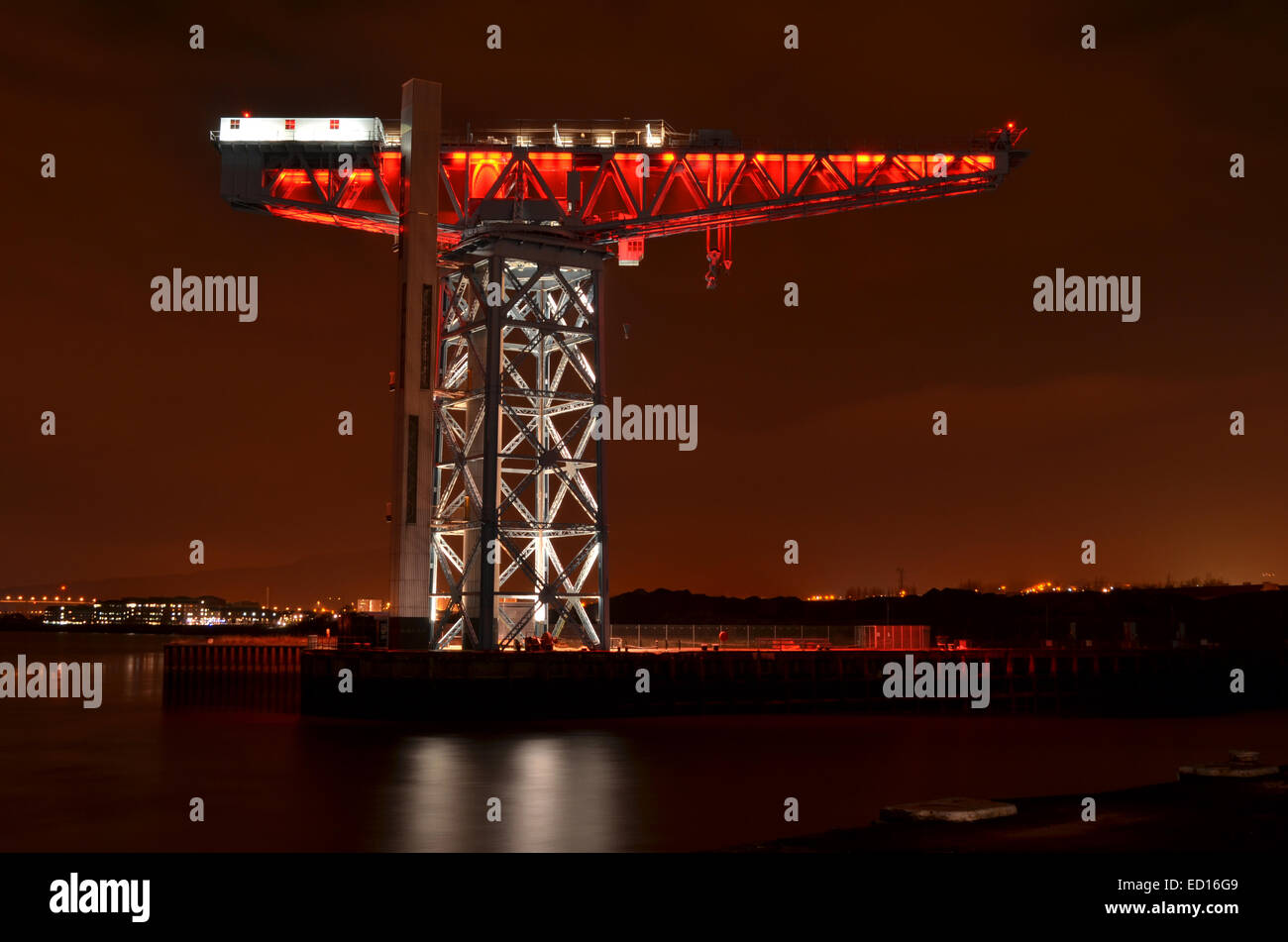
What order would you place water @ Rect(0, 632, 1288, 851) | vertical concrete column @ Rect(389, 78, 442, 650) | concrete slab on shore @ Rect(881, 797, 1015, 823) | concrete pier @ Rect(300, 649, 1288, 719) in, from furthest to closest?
vertical concrete column @ Rect(389, 78, 442, 650), concrete pier @ Rect(300, 649, 1288, 719), water @ Rect(0, 632, 1288, 851), concrete slab on shore @ Rect(881, 797, 1015, 823)

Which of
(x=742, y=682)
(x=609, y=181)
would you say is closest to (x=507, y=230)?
(x=609, y=181)

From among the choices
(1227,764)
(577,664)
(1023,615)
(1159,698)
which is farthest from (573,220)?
(1023,615)

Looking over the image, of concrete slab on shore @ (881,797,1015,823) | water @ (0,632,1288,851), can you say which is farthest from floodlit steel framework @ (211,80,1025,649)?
concrete slab on shore @ (881,797,1015,823)

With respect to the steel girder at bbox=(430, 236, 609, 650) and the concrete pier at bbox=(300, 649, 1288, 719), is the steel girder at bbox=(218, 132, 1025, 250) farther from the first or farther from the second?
the concrete pier at bbox=(300, 649, 1288, 719)

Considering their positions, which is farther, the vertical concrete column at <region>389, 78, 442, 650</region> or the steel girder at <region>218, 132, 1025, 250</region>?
the steel girder at <region>218, 132, 1025, 250</region>

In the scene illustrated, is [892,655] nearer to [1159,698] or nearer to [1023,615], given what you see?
[1159,698]
